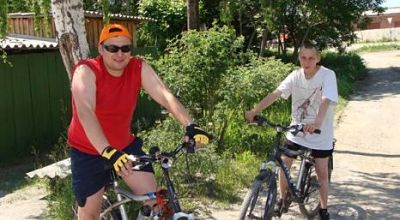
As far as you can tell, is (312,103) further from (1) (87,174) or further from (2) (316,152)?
(1) (87,174)

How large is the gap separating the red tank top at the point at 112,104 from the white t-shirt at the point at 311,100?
195 centimetres

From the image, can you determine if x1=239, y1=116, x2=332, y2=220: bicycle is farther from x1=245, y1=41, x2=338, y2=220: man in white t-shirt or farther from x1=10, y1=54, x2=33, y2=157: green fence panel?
x1=10, y1=54, x2=33, y2=157: green fence panel

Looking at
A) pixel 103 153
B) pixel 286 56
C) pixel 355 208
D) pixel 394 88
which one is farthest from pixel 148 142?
pixel 286 56

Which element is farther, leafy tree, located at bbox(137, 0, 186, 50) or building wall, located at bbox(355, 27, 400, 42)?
building wall, located at bbox(355, 27, 400, 42)

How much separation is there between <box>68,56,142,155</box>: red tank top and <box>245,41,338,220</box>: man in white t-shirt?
159cm

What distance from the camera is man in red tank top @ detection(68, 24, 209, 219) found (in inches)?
135

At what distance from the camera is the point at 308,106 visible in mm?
5215

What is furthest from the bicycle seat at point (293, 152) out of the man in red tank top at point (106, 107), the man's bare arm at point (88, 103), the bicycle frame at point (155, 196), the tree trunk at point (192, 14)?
the tree trunk at point (192, 14)

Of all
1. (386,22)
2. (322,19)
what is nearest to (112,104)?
(322,19)

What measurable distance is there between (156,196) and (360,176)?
5142 mm

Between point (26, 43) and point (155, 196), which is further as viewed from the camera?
point (26, 43)

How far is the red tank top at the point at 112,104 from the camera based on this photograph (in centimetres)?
351

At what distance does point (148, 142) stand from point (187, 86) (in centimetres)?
114

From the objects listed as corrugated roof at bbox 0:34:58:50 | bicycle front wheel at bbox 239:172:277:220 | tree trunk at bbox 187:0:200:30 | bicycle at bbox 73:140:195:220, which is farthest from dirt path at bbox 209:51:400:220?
corrugated roof at bbox 0:34:58:50
